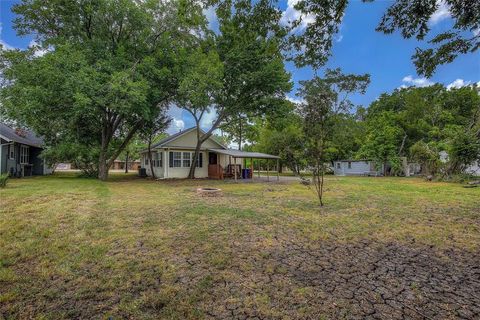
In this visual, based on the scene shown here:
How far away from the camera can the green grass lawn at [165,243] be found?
2.71 metres

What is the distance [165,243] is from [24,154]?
78.2 feet

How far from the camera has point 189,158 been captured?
22.5m

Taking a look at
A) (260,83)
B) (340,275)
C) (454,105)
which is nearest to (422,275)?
(340,275)

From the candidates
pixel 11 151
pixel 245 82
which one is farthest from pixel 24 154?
pixel 245 82

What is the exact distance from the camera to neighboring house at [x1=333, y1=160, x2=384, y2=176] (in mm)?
30094

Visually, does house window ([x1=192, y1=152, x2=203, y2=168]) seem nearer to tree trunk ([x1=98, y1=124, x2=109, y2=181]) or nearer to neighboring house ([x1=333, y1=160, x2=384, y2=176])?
tree trunk ([x1=98, y1=124, x2=109, y2=181])

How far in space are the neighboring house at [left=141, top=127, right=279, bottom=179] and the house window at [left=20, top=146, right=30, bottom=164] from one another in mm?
10114

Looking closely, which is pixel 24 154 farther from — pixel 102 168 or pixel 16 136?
pixel 102 168

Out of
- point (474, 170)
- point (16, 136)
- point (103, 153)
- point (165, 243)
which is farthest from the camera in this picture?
point (474, 170)

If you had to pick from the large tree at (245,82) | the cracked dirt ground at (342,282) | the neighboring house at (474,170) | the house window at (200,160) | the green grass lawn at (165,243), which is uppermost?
the large tree at (245,82)

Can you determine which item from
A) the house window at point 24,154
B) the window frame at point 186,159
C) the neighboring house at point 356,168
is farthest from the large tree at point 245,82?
the neighboring house at point 356,168

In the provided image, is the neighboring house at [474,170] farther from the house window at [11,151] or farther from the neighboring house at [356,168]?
the house window at [11,151]

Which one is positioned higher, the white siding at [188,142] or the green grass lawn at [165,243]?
the white siding at [188,142]

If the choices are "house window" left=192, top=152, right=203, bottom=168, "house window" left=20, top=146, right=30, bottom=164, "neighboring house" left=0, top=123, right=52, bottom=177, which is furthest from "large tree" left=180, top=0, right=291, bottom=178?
"house window" left=20, top=146, right=30, bottom=164
